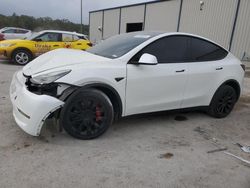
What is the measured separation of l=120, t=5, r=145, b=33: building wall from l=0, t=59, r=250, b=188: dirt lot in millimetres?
20481

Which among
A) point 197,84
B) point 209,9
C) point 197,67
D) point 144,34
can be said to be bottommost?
point 197,84

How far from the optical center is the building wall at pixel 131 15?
76.5 ft

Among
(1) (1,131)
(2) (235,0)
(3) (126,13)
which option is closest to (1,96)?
(1) (1,131)

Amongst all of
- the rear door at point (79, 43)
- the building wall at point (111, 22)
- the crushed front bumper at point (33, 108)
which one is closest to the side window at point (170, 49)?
the crushed front bumper at point (33, 108)

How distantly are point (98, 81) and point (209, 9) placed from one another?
611 inches

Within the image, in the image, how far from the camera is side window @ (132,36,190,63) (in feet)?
13.2

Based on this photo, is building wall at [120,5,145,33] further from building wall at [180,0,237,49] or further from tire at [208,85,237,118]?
tire at [208,85,237,118]

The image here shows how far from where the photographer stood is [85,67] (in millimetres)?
3387

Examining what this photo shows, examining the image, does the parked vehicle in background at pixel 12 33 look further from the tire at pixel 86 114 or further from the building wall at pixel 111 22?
the tire at pixel 86 114

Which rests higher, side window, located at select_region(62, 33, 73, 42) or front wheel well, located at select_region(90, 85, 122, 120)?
side window, located at select_region(62, 33, 73, 42)

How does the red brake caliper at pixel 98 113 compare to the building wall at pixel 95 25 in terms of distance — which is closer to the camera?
the red brake caliper at pixel 98 113

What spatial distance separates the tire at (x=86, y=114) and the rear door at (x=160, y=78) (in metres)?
0.40

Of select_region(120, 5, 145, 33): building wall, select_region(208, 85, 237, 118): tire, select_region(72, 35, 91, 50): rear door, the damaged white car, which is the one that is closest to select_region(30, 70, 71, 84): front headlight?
the damaged white car

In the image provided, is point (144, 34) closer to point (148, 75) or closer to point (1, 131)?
point (148, 75)
